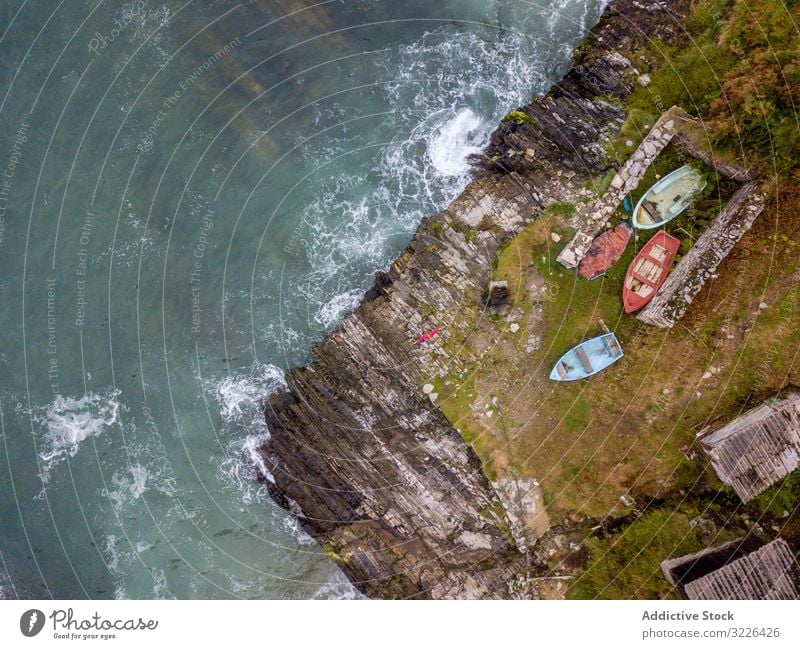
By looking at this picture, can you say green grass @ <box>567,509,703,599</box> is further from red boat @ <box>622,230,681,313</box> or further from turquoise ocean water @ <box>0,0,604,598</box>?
turquoise ocean water @ <box>0,0,604,598</box>

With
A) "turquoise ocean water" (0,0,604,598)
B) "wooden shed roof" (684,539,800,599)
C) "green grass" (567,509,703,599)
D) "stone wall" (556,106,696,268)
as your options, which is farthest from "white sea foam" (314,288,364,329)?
"wooden shed roof" (684,539,800,599)

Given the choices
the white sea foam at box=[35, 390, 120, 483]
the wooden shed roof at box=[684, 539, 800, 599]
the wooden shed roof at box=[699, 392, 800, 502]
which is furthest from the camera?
the white sea foam at box=[35, 390, 120, 483]

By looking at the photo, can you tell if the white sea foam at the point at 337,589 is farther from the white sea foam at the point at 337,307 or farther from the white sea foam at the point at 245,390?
the white sea foam at the point at 337,307

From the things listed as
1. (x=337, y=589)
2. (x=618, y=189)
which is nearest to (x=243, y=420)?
(x=337, y=589)

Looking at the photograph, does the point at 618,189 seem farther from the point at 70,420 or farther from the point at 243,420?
the point at 70,420

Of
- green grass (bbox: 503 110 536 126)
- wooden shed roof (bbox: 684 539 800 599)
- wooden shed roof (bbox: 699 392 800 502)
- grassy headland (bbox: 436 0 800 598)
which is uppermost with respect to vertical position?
green grass (bbox: 503 110 536 126)

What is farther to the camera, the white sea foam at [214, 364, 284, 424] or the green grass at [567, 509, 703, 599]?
the white sea foam at [214, 364, 284, 424]
